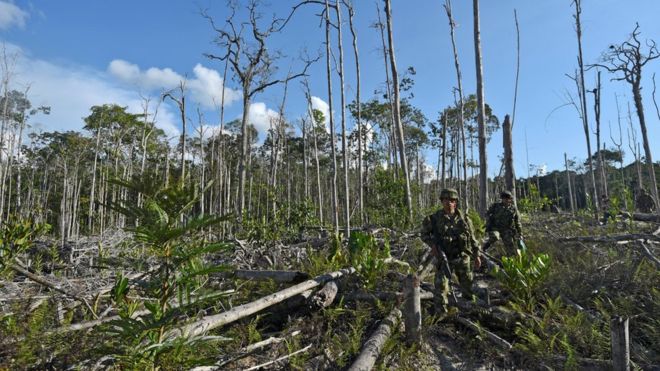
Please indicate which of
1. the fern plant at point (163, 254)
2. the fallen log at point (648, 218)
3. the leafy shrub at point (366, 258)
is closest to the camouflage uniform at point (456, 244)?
the leafy shrub at point (366, 258)

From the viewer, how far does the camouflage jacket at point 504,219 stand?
6.25 m

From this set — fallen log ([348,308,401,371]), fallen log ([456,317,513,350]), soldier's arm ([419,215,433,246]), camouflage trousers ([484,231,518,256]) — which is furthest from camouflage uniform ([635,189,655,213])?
fallen log ([348,308,401,371])

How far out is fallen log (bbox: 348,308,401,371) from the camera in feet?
10.0

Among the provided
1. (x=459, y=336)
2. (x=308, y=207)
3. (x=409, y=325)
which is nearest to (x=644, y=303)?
(x=459, y=336)

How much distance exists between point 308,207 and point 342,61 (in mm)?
5464

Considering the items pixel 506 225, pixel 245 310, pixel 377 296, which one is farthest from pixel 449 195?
pixel 245 310

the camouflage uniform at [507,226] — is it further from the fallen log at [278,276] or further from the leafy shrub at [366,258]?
the fallen log at [278,276]

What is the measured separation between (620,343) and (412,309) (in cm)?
163

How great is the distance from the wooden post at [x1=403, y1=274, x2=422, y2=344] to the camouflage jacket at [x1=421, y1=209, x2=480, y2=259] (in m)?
1.32

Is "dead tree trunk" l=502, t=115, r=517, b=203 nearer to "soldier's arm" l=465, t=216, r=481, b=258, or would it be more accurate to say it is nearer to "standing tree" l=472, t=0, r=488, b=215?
"standing tree" l=472, t=0, r=488, b=215

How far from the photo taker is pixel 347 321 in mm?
4238

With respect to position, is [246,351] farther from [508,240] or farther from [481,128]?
[481,128]

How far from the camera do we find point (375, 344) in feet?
11.0

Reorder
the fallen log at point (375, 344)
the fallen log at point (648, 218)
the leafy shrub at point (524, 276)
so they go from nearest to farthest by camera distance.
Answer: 1. the fallen log at point (375, 344)
2. the leafy shrub at point (524, 276)
3. the fallen log at point (648, 218)
